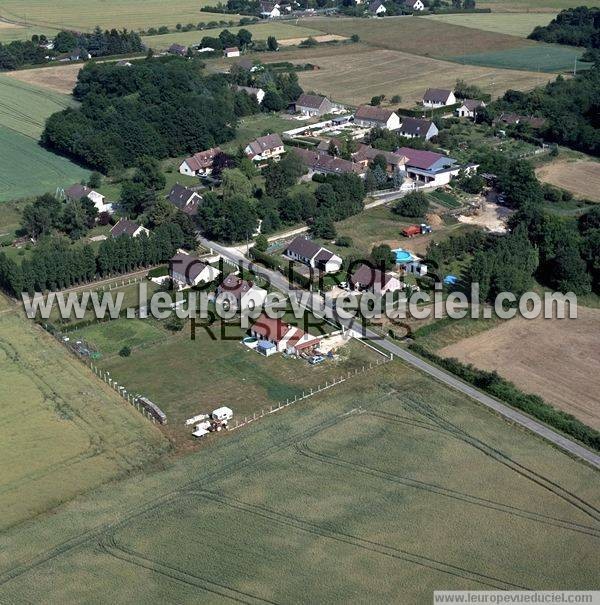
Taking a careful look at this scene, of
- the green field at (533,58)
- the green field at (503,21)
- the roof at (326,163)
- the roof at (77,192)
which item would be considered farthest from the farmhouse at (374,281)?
the green field at (503,21)

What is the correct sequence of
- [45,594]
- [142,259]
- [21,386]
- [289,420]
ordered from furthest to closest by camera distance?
[142,259]
[21,386]
[289,420]
[45,594]

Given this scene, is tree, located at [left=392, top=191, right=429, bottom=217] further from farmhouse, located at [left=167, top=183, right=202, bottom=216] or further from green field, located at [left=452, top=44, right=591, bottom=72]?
green field, located at [left=452, top=44, right=591, bottom=72]

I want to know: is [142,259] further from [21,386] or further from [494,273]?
[494,273]

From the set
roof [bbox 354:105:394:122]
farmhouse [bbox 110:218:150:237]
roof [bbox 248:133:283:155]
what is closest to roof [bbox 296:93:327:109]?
roof [bbox 354:105:394:122]

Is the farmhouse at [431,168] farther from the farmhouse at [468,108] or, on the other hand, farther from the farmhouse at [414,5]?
the farmhouse at [414,5]

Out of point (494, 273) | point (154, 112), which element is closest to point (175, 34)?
point (154, 112)

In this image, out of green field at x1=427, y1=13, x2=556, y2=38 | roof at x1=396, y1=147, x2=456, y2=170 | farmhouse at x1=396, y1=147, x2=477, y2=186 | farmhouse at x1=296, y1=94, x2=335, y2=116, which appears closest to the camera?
farmhouse at x1=396, y1=147, x2=477, y2=186

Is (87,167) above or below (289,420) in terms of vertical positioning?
above
